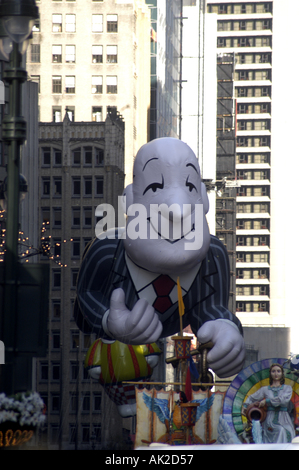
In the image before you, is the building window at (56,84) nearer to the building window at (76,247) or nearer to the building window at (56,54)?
the building window at (56,54)

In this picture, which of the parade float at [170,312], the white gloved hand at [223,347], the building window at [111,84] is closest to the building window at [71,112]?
the building window at [111,84]

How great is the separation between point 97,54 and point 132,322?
25.6m

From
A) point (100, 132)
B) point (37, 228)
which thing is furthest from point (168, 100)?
point (37, 228)

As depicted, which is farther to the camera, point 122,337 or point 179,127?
point 179,127

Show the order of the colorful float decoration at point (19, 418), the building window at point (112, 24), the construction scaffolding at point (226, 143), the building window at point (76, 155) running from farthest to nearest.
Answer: the construction scaffolding at point (226, 143) → the building window at point (112, 24) → the building window at point (76, 155) → the colorful float decoration at point (19, 418)

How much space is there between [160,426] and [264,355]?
206 feet

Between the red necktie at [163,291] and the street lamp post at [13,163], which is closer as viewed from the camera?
the street lamp post at [13,163]

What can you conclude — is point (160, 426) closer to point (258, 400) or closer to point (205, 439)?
point (205, 439)

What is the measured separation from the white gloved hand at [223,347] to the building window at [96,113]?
24852mm

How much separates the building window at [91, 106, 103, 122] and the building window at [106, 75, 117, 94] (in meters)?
0.98

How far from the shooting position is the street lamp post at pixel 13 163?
6.48 m

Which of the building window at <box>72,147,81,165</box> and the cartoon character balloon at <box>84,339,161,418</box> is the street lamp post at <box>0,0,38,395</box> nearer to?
the cartoon character balloon at <box>84,339,161,418</box>

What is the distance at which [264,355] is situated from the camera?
70.7 meters

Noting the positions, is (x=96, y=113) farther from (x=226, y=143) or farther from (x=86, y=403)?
(x=226, y=143)
